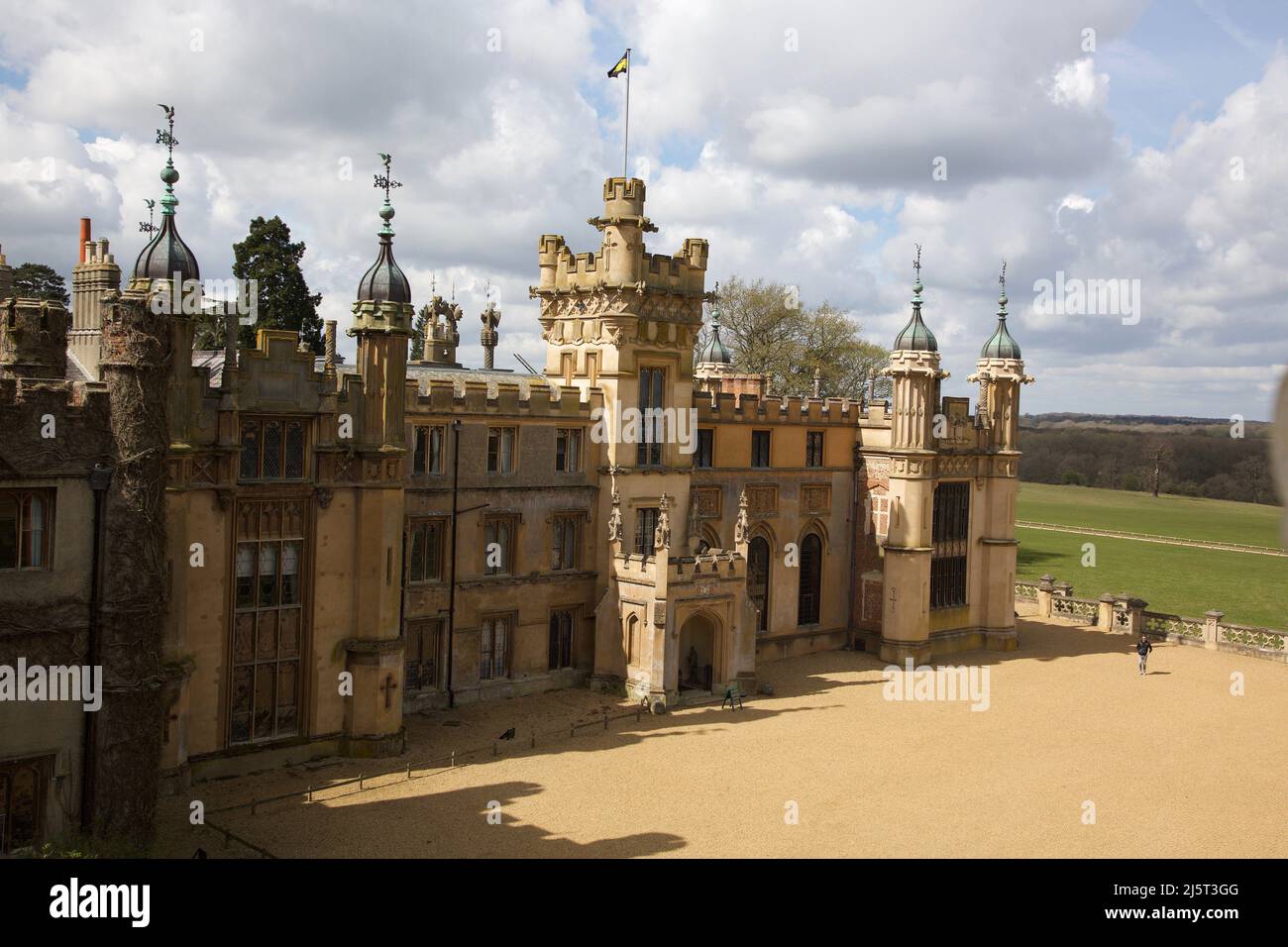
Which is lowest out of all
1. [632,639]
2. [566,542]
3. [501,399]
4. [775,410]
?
[632,639]

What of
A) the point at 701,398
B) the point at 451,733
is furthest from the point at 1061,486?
the point at 451,733

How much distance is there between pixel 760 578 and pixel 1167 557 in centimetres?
4880

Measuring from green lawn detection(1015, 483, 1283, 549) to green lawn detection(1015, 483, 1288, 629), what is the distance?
0.29 ft

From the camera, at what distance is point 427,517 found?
1380 inches

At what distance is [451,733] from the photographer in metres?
32.8

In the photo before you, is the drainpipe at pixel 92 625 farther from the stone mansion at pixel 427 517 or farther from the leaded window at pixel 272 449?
the leaded window at pixel 272 449

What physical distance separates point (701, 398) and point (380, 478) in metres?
15.4

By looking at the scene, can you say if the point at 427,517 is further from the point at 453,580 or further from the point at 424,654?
the point at 424,654

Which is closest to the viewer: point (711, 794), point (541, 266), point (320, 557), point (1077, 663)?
point (711, 794)

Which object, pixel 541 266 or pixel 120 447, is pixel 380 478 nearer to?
pixel 120 447

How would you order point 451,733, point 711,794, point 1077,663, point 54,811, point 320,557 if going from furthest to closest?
point 1077,663 < point 451,733 < point 320,557 < point 711,794 < point 54,811

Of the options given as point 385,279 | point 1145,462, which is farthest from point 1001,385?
point 1145,462

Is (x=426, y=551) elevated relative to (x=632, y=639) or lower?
elevated

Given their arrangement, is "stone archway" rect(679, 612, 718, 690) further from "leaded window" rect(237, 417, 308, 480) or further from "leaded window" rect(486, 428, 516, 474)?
"leaded window" rect(237, 417, 308, 480)
